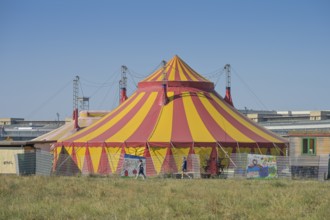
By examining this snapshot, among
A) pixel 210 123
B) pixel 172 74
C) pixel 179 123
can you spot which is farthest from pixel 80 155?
pixel 172 74

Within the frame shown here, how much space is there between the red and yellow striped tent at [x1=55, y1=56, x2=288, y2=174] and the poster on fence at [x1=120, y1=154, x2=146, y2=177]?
2.81ft

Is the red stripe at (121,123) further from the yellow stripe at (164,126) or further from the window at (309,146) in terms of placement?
the window at (309,146)

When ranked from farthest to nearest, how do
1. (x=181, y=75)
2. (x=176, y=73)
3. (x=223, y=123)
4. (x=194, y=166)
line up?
(x=176, y=73) < (x=181, y=75) < (x=223, y=123) < (x=194, y=166)

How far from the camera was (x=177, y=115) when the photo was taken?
34188mm

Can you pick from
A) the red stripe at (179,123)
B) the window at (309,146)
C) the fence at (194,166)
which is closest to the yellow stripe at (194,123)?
the red stripe at (179,123)

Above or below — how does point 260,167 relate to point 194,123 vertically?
below

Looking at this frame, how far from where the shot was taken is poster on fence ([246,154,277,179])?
98.4 feet

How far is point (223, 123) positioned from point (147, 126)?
383cm

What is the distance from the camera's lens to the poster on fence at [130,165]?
30.8m

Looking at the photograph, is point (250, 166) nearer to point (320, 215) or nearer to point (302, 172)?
point (302, 172)

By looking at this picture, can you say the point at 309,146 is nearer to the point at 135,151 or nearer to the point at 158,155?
the point at 158,155

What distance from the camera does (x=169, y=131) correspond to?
107 feet

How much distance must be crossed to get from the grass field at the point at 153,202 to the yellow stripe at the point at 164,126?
8.83 metres

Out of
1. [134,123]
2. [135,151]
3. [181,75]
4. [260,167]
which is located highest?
[181,75]
